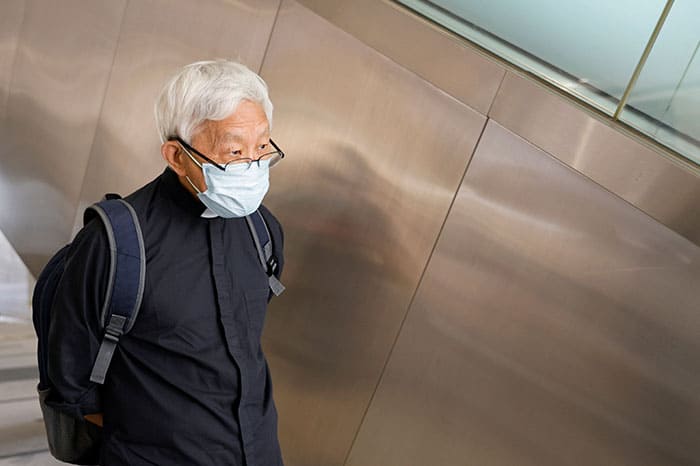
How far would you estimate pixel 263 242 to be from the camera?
263cm

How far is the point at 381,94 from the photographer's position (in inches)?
123

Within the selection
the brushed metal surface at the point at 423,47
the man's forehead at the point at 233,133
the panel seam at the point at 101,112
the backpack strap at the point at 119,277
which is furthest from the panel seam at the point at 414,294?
the panel seam at the point at 101,112

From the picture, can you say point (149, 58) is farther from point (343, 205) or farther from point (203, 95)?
point (203, 95)

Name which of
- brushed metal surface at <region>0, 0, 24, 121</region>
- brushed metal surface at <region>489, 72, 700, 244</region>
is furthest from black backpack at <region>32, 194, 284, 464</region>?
brushed metal surface at <region>0, 0, 24, 121</region>

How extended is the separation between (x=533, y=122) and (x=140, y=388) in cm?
126

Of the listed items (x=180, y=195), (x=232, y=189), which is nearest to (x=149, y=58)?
(x=180, y=195)

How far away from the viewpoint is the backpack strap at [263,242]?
2598 millimetres

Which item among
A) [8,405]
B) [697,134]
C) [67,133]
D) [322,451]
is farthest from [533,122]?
[67,133]

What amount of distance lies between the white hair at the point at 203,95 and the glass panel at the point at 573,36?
88 cm

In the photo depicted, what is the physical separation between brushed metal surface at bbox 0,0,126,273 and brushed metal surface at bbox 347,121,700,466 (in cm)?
241

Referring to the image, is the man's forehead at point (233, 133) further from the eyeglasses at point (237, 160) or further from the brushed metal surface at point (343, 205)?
the brushed metal surface at point (343, 205)

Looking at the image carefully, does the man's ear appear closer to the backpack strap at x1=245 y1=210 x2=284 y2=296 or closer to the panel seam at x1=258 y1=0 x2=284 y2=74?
the backpack strap at x1=245 y1=210 x2=284 y2=296

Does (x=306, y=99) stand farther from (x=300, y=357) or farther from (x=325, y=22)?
(x=300, y=357)

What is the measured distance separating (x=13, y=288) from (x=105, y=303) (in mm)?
2232
